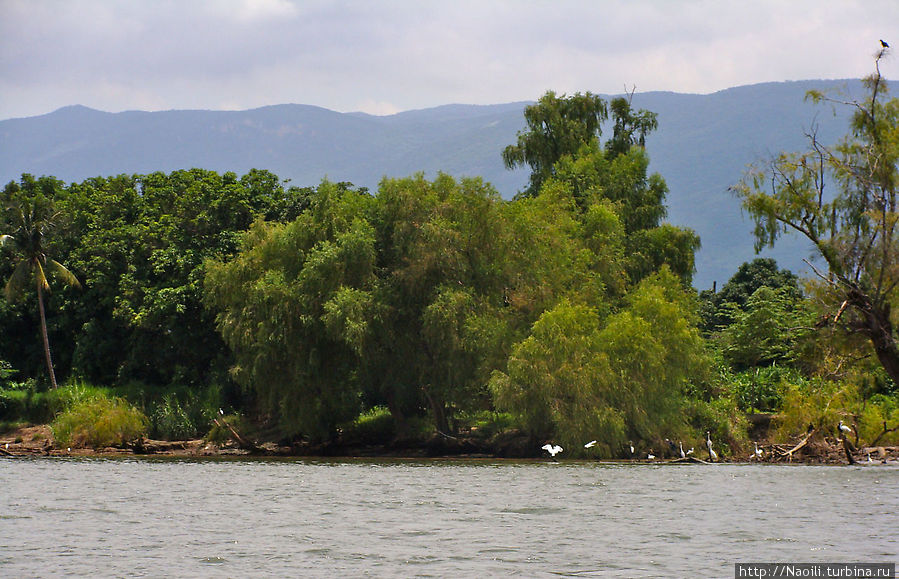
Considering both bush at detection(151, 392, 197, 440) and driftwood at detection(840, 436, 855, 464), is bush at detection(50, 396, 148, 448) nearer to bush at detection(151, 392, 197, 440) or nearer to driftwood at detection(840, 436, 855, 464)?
bush at detection(151, 392, 197, 440)

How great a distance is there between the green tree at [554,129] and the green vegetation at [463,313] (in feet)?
0.45

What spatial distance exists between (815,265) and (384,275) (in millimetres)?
19268

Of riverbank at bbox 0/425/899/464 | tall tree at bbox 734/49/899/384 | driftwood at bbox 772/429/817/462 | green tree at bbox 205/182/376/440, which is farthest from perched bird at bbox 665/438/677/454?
green tree at bbox 205/182/376/440

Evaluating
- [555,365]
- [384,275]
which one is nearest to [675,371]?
[555,365]

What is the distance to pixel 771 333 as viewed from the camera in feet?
183

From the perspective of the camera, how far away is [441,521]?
24.1 meters

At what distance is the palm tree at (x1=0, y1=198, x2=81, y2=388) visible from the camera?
5931 cm

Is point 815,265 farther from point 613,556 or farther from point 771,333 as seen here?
point 613,556

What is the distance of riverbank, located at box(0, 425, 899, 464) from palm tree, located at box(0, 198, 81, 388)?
26.7 feet

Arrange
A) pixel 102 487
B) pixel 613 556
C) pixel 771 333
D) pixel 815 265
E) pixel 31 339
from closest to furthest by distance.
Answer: pixel 613 556 → pixel 102 487 → pixel 815 265 → pixel 771 333 → pixel 31 339

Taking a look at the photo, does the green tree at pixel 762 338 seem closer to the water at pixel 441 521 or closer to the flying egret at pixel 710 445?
the flying egret at pixel 710 445

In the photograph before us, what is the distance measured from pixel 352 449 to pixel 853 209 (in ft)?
83.1

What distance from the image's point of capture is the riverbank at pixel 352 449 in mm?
44062

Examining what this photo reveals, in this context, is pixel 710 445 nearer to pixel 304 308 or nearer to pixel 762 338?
pixel 762 338
